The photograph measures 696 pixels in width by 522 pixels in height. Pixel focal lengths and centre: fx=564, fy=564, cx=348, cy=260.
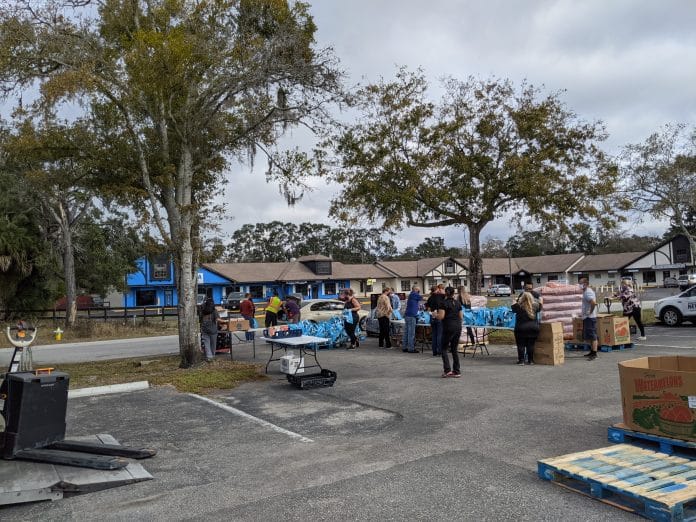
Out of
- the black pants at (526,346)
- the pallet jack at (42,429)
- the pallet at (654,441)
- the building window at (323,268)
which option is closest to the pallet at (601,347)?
the black pants at (526,346)

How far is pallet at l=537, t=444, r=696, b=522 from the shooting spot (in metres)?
4.27

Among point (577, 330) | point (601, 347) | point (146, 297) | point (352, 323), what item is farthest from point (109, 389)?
point (146, 297)

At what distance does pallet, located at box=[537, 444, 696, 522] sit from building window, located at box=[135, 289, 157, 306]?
53945mm

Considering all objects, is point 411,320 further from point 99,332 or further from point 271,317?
point 99,332

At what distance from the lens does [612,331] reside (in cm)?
1403

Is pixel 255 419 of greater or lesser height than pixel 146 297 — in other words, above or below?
below

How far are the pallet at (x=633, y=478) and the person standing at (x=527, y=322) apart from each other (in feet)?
21.2

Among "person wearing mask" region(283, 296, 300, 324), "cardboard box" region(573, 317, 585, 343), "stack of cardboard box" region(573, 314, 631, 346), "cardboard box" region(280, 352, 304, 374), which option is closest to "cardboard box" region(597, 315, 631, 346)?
"stack of cardboard box" region(573, 314, 631, 346)

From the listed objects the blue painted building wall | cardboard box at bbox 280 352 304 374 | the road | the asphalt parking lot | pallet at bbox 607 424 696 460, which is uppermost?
the blue painted building wall

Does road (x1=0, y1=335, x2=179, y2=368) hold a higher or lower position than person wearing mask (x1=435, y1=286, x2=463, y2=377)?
lower

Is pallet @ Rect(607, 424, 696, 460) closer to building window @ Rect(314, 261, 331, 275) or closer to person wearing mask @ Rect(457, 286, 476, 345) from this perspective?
person wearing mask @ Rect(457, 286, 476, 345)

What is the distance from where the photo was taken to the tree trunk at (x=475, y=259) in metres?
22.1

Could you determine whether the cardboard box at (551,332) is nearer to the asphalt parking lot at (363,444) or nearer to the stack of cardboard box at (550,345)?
the stack of cardboard box at (550,345)

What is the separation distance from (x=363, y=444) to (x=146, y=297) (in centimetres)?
5258
